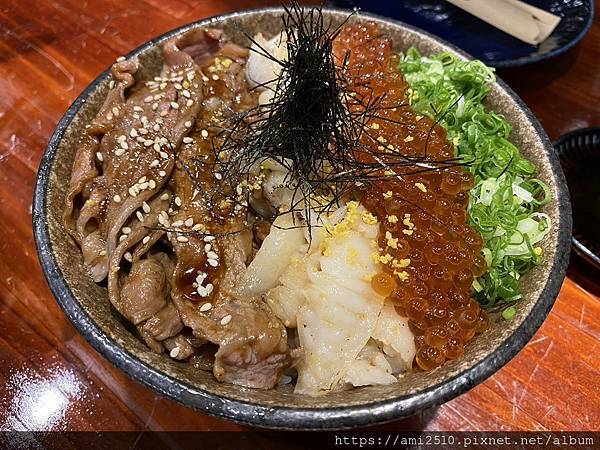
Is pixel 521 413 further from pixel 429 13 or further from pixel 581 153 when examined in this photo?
pixel 429 13

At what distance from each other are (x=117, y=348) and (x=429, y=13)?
9.01 ft

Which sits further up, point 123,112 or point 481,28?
point 481,28

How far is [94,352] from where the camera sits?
6.57ft

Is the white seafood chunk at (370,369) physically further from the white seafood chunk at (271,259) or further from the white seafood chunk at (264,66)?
the white seafood chunk at (264,66)

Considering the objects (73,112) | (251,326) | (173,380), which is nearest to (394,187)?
(251,326)

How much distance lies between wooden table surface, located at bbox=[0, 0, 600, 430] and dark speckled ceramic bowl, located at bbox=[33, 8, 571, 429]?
44 cm

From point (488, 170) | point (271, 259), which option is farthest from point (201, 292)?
point (488, 170)

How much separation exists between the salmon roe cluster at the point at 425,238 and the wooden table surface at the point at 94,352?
54 centimetres

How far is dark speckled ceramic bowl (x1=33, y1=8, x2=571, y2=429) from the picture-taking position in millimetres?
1336

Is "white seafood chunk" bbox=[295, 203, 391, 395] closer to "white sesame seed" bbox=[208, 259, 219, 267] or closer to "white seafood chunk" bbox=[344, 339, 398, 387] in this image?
"white seafood chunk" bbox=[344, 339, 398, 387]

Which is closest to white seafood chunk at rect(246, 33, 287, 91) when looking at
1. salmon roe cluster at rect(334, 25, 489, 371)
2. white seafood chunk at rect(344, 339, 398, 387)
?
salmon roe cluster at rect(334, 25, 489, 371)

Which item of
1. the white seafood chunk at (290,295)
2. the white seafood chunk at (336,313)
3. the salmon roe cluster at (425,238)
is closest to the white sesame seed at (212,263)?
the white seafood chunk at (290,295)

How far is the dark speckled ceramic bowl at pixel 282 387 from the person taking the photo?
4.38 ft

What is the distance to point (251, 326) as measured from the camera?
1524mm
